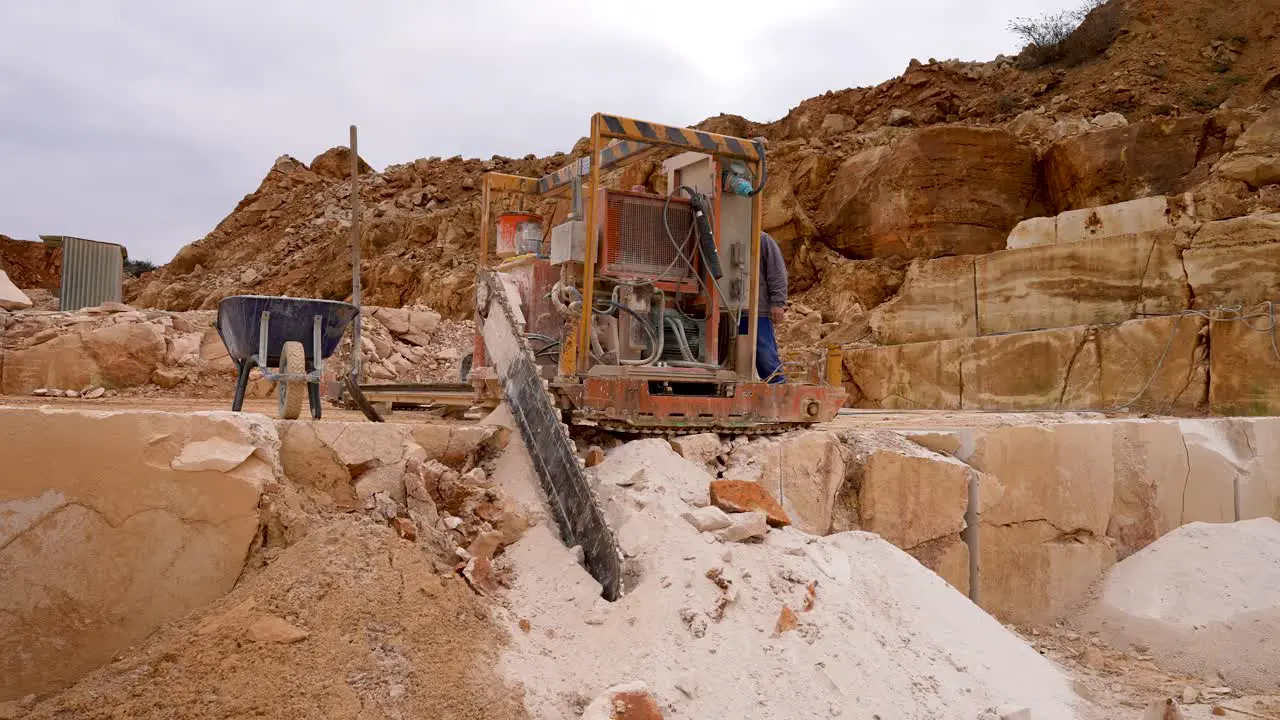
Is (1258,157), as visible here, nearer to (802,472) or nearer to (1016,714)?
(802,472)

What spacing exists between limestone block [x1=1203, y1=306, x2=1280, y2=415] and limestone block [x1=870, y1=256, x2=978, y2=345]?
2228mm

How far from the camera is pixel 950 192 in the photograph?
55.1ft

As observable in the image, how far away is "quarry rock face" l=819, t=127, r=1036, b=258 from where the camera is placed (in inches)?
659

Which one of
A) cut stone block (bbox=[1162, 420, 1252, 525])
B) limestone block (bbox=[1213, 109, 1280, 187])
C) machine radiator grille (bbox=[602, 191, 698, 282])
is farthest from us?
limestone block (bbox=[1213, 109, 1280, 187])

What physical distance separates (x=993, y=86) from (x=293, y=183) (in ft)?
76.2

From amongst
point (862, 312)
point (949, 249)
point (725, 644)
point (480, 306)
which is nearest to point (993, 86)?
point (949, 249)

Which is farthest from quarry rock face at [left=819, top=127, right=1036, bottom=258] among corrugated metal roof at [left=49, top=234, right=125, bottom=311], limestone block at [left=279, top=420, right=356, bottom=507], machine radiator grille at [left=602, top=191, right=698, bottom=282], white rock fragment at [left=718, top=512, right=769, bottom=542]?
limestone block at [left=279, top=420, right=356, bottom=507]

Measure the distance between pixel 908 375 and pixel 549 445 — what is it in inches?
232

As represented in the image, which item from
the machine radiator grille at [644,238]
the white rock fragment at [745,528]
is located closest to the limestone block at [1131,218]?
the machine radiator grille at [644,238]

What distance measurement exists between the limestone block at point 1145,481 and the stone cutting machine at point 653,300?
175cm

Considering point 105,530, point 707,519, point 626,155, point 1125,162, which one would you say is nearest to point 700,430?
point 707,519

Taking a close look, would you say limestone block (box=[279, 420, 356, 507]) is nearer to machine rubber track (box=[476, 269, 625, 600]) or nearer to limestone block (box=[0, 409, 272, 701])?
limestone block (box=[0, 409, 272, 701])

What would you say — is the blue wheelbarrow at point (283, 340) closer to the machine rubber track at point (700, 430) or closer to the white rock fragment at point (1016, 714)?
the machine rubber track at point (700, 430)

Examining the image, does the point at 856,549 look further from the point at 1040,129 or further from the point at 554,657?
the point at 1040,129
